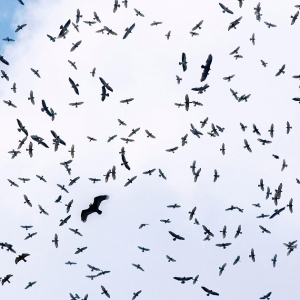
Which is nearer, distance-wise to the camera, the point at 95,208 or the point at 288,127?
the point at 95,208

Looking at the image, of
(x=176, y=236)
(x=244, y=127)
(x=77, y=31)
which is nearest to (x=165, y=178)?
(x=176, y=236)

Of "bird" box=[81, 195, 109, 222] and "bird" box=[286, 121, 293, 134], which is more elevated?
"bird" box=[286, 121, 293, 134]

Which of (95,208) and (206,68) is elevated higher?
(206,68)

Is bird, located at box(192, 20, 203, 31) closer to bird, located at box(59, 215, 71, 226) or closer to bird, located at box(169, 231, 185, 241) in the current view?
bird, located at box(169, 231, 185, 241)

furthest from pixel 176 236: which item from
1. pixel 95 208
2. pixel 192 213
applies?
pixel 95 208

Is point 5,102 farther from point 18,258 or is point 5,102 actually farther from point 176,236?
point 176,236

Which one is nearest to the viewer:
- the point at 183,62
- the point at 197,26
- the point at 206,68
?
the point at 206,68

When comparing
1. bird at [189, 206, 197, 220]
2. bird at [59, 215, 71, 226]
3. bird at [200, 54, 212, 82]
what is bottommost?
bird at [59, 215, 71, 226]

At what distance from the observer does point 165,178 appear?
227 feet

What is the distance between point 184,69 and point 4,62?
21831 millimetres

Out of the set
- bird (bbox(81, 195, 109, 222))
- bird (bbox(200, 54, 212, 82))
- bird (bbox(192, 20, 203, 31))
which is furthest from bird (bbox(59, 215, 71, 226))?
bird (bbox(192, 20, 203, 31))

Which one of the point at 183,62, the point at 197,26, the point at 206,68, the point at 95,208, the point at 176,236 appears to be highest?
the point at 197,26

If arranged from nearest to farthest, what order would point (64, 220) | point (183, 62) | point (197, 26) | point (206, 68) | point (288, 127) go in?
1. point (206, 68)
2. point (183, 62)
3. point (64, 220)
4. point (197, 26)
5. point (288, 127)

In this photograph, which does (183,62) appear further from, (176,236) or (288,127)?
(176,236)
